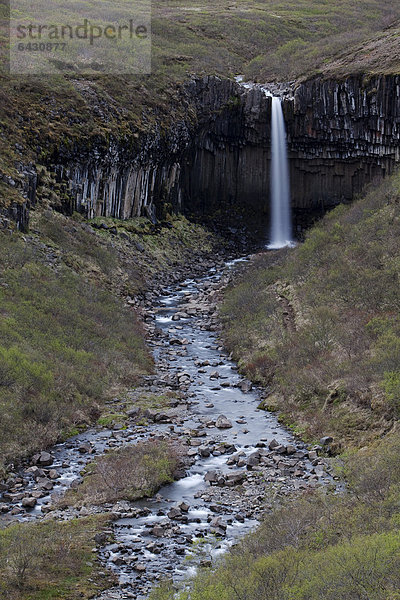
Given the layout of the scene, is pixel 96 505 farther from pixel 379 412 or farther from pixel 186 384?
pixel 186 384

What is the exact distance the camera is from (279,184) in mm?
56375

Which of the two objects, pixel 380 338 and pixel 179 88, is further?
pixel 179 88

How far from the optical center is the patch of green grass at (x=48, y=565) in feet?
39.4

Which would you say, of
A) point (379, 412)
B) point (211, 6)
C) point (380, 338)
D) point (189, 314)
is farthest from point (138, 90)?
point (211, 6)

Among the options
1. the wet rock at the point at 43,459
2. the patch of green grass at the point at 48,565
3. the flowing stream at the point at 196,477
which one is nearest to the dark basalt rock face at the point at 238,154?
the flowing stream at the point at 196,477

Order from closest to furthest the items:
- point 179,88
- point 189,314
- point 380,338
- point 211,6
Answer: point 380,338 → point 189,314 → point 179,88 → point 211,6

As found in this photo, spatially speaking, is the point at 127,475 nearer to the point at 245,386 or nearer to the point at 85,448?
the point at 85,448

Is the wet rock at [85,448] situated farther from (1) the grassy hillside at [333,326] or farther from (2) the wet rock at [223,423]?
(1) the grassy hillside at [333,326]

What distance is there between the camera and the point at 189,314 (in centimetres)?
3597

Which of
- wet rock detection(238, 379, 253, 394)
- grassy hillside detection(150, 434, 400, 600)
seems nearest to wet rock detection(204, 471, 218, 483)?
grassy hillside detection(150, 434, 400, 600)

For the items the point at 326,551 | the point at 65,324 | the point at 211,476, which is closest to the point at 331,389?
the point at 211,476

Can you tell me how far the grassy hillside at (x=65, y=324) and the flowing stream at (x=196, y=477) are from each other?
127 centimetres

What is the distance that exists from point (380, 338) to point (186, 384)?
7.88 metres

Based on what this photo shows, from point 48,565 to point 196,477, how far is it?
5.73 m
